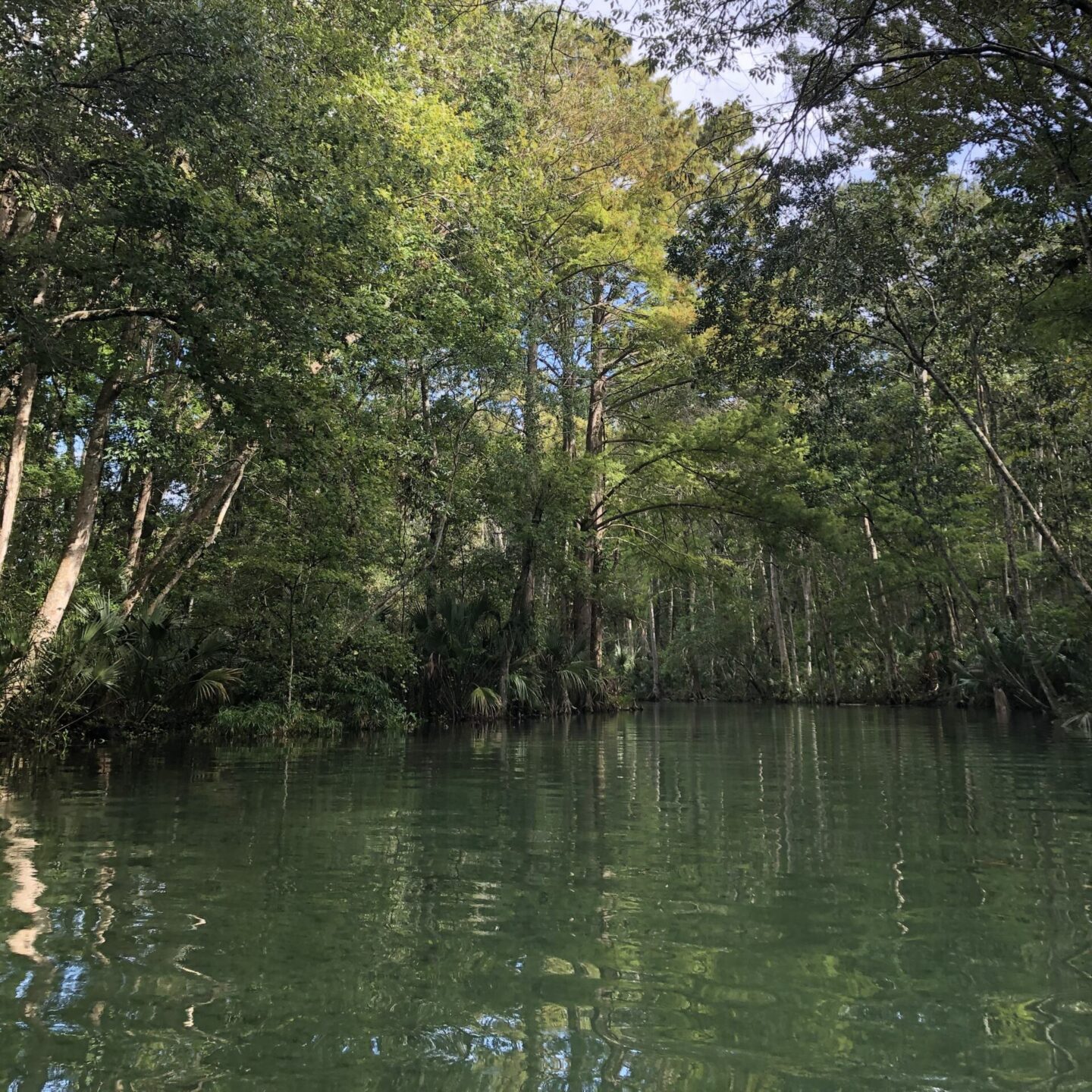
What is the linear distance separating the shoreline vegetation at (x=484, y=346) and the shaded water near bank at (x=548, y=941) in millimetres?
5017

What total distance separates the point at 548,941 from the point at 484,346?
42.7ft

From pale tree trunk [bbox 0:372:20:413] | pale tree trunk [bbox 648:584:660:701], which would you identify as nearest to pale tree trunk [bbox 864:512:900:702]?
pale tree trunk [bbox 648:584:660:701]

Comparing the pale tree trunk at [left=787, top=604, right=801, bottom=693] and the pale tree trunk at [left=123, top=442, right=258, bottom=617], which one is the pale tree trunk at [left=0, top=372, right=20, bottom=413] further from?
the pale tree trunk at [left=787, top=604, right=801, bottom=693]

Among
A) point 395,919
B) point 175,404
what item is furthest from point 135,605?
point 395,919

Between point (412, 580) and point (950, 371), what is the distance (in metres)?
11.8

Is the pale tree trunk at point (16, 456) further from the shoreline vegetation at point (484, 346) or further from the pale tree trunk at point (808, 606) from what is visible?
the pale tree trunk at point (808, 606)

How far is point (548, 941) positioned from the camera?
10.7 feet

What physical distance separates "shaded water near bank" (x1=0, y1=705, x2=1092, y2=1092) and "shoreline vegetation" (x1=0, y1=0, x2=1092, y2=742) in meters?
5.02

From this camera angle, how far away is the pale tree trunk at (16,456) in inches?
376

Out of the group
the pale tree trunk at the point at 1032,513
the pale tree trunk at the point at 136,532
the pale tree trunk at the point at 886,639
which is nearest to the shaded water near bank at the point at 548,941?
the pale tree trunk at the point at 1032,513

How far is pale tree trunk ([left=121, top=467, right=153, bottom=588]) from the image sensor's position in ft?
→ 46.5

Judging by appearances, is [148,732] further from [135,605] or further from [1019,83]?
[1019,83]

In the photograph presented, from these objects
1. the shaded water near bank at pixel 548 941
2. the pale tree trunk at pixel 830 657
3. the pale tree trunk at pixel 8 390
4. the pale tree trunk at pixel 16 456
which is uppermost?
the pale tree trunk at pixel 8 390

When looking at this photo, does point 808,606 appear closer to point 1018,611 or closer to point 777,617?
Result: point 777,617
